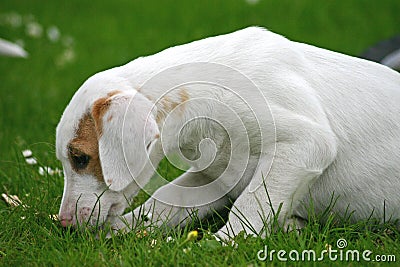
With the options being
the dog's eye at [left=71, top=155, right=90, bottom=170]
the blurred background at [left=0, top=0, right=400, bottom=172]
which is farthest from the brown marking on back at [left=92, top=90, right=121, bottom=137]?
the blurred background at [left=0, top=0, right=400, bottom=172]

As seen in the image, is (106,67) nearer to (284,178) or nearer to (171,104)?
(171,104)

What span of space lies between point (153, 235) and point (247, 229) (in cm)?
43

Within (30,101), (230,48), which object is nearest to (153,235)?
(230,48)

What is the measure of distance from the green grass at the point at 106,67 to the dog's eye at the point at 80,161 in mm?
304

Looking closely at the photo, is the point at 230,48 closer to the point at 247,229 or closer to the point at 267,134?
the point at 267,134

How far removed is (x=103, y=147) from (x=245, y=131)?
0.63 m

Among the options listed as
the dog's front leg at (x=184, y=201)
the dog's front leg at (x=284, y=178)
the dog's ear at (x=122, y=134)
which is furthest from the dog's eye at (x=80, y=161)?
the dog's front leg at (x=284, y=178)

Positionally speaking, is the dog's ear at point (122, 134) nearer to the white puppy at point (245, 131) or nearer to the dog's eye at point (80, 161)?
the white puppy at point (245, 131)

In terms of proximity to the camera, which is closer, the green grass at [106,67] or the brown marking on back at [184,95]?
the green grass at [106,67]

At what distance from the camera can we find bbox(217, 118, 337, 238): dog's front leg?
9.96 ft

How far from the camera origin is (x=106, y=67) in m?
7.59

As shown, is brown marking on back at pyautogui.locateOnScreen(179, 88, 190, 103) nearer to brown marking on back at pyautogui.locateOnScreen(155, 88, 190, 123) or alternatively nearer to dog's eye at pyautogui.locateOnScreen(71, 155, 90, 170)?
brown marking on back at pyautogui.locateOnScreen(155, 88, 190, 123)

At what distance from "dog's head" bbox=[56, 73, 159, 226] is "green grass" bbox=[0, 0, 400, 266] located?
0.16 metres

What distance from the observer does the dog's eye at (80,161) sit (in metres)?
3.10
